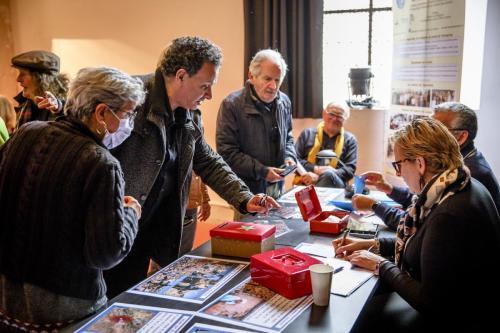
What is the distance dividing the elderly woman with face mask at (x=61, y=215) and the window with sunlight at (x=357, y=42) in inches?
143

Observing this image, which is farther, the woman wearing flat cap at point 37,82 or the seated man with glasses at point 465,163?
the woman wearing flat cap at point 37,82

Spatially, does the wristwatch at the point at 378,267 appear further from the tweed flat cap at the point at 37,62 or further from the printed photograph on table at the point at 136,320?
the tweed flat cap at the point at 37,62

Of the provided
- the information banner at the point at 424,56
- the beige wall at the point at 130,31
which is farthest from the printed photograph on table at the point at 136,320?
the beige wall at the point at 130,31

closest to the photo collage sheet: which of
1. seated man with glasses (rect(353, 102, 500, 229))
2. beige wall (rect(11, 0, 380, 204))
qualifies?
seated man with glasses (rect(353, 102, 500, 229))

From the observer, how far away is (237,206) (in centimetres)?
224

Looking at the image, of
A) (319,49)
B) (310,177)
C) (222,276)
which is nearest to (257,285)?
(222,276)

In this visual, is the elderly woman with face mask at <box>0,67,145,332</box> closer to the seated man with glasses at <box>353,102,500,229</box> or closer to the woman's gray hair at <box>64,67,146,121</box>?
the woman's gray hair at <box>64,67,146,121</box>

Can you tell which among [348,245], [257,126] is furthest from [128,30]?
→ [348,245]

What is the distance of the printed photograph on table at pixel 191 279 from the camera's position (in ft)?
5.04

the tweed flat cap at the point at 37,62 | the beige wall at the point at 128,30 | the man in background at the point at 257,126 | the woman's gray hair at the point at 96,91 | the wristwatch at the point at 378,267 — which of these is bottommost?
the wristwatch at the point at 378,267

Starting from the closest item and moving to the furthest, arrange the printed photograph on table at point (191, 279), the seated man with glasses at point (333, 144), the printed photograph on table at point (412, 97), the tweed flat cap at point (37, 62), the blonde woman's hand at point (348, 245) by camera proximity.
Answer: the printed photograph on table at point (191, 279)
the blonde woman's hand at point (348, 245)
the tweed flat cap at point (37, 62)
the printed photograph on table at point (412, 97)
the seated man with glasses at point (333, 144)

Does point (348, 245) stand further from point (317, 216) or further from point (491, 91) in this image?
point (491, 91)

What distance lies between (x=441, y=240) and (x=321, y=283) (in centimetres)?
41

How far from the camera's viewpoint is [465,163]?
2.33 meters
